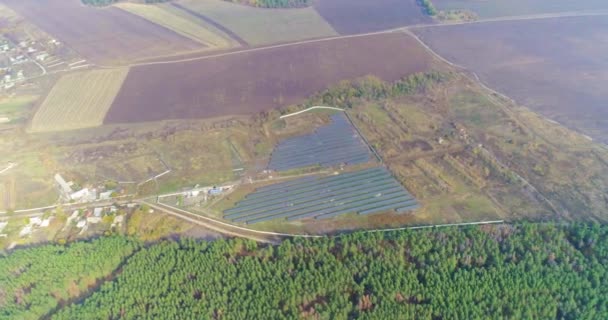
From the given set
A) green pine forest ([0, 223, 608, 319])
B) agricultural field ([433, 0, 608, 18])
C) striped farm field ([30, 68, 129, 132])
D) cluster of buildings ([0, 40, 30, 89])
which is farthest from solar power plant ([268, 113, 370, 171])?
cluster of buildings ([0, 40, 30, 89])

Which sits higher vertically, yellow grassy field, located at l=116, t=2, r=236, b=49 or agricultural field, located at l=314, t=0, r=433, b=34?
agricultural field, located at l=314, t=0, r=433, b=34

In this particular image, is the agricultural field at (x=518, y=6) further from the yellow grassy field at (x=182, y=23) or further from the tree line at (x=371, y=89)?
the yellow grassy field at (x=182, y=23)

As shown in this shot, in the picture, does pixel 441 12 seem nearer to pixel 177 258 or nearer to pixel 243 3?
pixel 243 3

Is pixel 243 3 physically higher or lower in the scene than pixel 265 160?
higher

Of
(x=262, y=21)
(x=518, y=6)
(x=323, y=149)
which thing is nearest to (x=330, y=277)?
(x=323, y=149)

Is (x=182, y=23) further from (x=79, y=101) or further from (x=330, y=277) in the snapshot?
(x=330, y=277)

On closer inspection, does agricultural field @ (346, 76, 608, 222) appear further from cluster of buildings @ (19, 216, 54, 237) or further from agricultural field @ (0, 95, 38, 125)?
agricultural field @ (0, 95, 38, 125)

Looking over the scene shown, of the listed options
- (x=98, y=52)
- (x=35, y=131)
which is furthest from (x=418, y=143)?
(x=98, y=52)
